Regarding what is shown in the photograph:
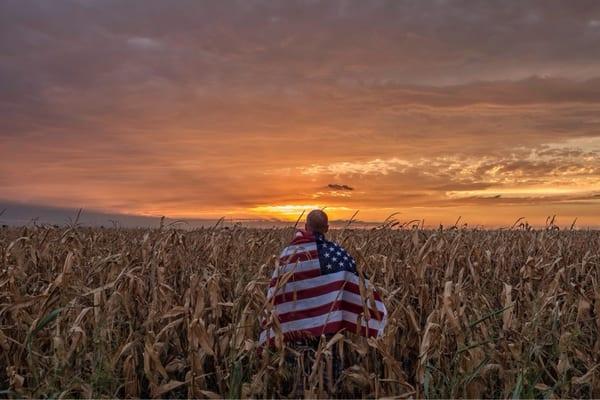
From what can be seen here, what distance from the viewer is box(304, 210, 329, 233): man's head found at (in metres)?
6.85

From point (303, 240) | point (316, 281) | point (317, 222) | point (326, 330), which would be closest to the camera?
point (326, 330)

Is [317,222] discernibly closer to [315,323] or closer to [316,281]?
[316,281]

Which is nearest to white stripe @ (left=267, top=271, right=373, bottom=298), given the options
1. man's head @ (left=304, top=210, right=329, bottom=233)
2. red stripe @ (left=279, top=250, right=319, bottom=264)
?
red stripe @ (left=279, top=250, right=319, bottom=264)

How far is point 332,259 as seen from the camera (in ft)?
21.7

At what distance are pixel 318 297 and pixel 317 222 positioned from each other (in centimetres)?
86

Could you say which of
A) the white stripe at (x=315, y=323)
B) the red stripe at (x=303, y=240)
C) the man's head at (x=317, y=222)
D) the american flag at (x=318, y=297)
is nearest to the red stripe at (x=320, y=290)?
the american flag at (x=318, y=297)

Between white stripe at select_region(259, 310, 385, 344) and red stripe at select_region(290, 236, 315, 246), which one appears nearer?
white stripe at select_region(259, 310, 385, 344)

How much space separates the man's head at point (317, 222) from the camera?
685 cm

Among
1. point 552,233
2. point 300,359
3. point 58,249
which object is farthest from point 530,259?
point 58,249

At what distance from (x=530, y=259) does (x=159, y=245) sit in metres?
5.89

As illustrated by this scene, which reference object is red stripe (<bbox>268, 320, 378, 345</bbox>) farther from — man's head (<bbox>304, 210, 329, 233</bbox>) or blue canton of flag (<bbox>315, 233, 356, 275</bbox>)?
man's head (<bbox>304, 210, 329, 233</bbox>)

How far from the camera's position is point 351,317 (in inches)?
259

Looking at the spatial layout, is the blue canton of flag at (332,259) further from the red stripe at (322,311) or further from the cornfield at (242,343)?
the red stripe at (322,311)

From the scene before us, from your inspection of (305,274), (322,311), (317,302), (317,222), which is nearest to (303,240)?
(317,222)
